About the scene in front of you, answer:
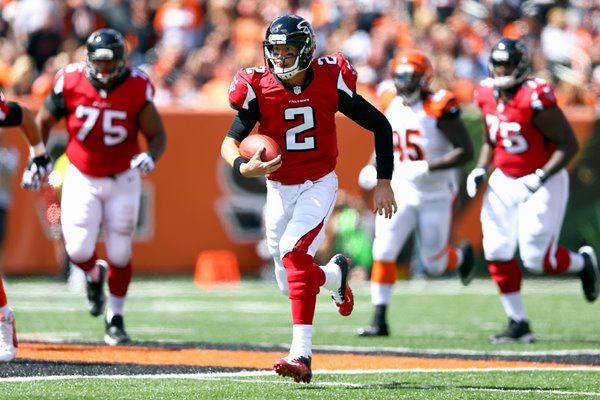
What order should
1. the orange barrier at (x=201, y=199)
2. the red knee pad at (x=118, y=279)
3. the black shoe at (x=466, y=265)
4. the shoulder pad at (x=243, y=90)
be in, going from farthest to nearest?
the orange barrier at (x=201, y=199), the black shoe at (x=466, y=265), the red knee pad at (x=118, y=279), the shoulder pad at (x=243, y=90)

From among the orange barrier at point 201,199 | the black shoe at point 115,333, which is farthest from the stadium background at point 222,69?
the black shoe at point 115,333

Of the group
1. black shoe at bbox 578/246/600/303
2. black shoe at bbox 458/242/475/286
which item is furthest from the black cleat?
black shoe at bbox 458/242/475/286

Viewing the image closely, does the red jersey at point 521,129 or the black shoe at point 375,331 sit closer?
the red jersey at point 521,129

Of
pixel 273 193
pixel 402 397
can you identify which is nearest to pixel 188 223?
pixel 273 193

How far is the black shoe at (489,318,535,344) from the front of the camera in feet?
27.9

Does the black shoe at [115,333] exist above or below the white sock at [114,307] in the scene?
below

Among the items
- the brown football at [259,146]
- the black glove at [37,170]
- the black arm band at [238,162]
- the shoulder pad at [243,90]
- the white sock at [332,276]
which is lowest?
the white sock at [332,276]

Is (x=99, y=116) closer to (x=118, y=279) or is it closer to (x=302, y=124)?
(x=118, y=279)

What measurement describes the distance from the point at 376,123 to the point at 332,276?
78cm

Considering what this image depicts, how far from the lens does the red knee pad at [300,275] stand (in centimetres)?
598

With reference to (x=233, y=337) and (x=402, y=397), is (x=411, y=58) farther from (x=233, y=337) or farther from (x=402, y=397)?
(x=402, y=397)

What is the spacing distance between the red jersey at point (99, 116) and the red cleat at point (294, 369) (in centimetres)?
292

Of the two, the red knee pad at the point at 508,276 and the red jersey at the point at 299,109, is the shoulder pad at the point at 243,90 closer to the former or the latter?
the red jersey at the point at 299,109

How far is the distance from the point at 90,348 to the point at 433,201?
112 inches
